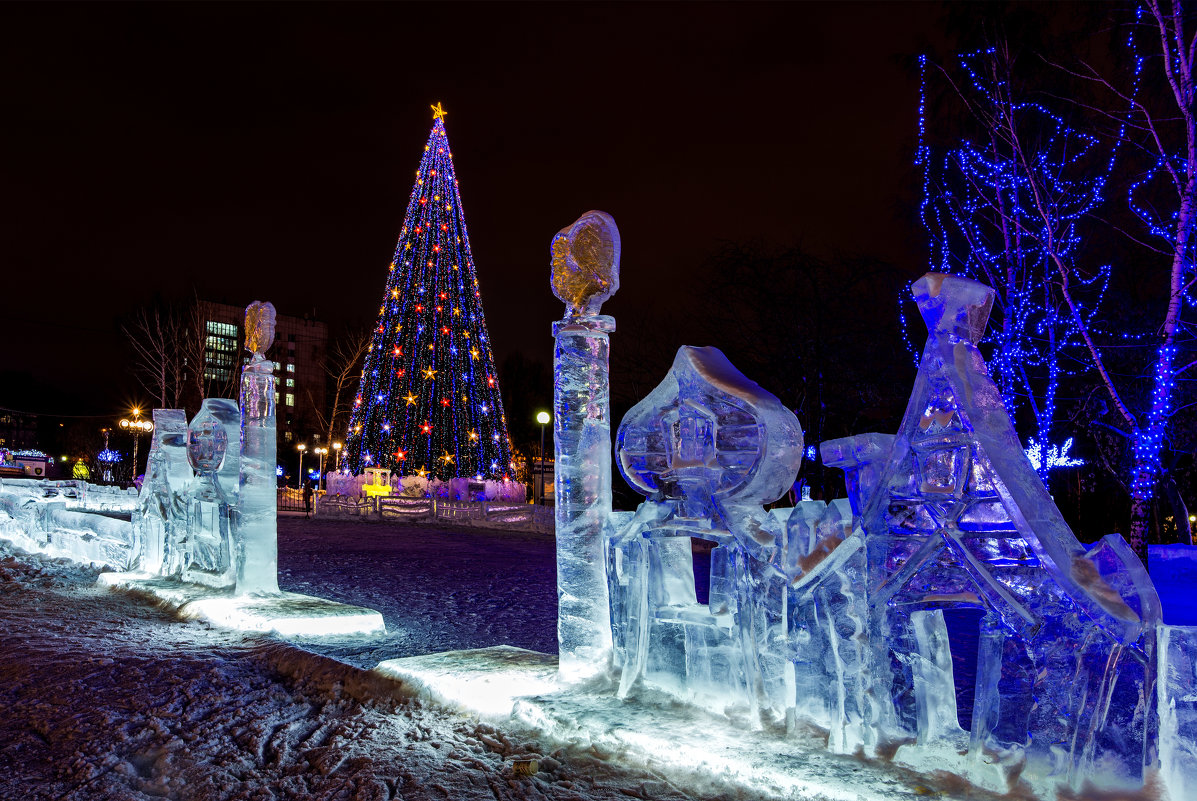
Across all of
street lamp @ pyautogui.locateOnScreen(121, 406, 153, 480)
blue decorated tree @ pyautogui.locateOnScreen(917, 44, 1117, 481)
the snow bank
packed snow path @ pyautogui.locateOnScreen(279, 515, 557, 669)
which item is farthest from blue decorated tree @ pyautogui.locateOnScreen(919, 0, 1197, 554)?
street lamp @ pyautogui.locateOnScreen(121, 406, 153, 480)

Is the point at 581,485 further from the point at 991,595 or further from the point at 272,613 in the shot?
the point at 272,613

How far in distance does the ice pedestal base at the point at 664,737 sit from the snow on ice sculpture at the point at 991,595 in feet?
0.69

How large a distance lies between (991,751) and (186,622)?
259 inches

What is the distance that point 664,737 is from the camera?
11.8ft

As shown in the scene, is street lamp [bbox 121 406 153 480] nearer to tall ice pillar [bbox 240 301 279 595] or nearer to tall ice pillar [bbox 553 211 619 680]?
tall ice pillar [bbox 240 301 279 595]

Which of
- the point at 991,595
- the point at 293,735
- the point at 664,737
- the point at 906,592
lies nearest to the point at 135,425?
the point at 293,735

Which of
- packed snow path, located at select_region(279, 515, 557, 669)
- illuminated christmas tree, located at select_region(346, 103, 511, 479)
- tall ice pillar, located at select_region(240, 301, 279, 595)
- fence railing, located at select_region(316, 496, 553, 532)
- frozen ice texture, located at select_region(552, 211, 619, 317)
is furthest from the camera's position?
illuminated christmas tree, located at select_region(346, 103, 511, 479)

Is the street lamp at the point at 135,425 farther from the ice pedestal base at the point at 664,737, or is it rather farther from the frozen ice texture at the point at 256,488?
the ice pedestal base at the point at 664,737

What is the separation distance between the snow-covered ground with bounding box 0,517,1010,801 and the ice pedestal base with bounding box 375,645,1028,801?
0.01m

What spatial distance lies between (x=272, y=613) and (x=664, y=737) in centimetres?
451

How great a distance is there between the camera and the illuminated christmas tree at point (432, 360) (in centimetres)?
2502

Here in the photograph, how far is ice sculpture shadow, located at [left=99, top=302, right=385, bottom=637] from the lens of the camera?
291 inches

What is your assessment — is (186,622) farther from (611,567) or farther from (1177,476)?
(1177,476)

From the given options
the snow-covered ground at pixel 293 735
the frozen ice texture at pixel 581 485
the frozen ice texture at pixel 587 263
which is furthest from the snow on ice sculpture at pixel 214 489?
the frozen ice texture at pixel 587 263
